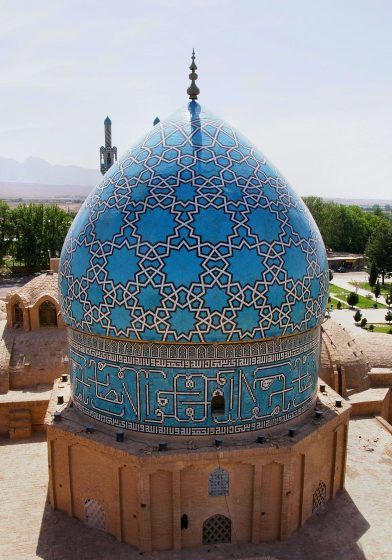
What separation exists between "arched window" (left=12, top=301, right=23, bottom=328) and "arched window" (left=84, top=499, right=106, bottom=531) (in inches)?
290

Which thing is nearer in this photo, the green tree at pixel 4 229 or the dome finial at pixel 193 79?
the dome finial at pixel 193 79

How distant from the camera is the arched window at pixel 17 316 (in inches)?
615

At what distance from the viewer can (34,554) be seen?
9.02 metres

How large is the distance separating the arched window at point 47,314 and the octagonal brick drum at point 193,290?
5690 millimetres

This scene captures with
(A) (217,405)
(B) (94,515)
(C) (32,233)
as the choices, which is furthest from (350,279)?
(B) (94,515)

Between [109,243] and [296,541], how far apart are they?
21.3 feet

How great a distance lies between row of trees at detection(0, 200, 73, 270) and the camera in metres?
34.9

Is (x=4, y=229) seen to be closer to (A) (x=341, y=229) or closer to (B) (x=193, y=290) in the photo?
(B) (x=193, y=290)

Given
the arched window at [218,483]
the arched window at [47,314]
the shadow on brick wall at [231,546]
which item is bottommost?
the shadow on brick wall at [231,546]

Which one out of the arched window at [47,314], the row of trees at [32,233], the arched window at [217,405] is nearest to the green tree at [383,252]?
the row of trees at [32,233]

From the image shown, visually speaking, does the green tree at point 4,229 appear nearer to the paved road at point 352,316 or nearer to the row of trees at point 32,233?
the row of trees at point 32,233

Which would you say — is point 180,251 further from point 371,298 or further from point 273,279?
point 371,298

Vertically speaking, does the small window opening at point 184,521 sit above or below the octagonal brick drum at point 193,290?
below

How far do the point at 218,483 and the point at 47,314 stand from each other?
845cm
